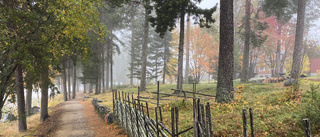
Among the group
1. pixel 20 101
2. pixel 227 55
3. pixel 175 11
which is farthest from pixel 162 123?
pixel 175 11

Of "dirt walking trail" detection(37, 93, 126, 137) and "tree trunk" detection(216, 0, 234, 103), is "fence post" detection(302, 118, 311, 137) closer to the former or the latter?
"tree trunk" detection(216, 0, 234, 103)

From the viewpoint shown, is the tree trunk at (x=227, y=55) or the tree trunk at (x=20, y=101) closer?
the tree trunk at (x=227, y=55)

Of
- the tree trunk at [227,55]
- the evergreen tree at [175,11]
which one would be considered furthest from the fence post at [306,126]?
the evergreen tree at [175,11]

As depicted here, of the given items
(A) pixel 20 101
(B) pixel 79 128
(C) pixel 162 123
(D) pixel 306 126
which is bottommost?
(B) pixel 79 128

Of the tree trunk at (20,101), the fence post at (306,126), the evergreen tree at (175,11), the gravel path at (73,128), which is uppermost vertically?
the evergreen tree at (175,11)

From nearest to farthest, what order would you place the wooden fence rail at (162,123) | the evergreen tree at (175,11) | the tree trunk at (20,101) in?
the wooden fence rail at (162,123)
the tree trunk at (20,101)
the evergreen tree at (175,11)

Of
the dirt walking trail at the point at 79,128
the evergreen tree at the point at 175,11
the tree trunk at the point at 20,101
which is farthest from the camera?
the evergreen tree at the point at 175,11

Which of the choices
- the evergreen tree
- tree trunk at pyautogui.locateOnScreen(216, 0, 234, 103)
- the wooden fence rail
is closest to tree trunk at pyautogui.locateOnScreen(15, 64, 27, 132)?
the wooden fence rail

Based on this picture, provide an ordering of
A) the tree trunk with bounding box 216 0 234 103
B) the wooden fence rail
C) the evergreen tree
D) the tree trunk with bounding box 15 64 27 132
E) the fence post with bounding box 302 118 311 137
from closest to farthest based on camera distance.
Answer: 1. the fence post with bounding box 302 118 311 137
2. the wooden fence rail
3. the tree trunk with bounding box 216 0 234 103
4. the tree trunk with bounding box 15 64 27 132
5. the evergreen tree

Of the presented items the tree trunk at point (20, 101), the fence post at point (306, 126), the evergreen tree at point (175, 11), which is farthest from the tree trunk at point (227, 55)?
the tree trunk at point (20, 101)

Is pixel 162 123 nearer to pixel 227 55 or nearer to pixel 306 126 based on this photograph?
pixel 306 126

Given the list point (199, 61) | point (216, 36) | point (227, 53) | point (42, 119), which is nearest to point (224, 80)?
point (227, 53)

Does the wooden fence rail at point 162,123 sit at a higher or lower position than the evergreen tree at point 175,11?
lower

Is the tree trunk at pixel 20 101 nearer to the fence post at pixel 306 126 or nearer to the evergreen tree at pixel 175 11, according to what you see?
the evergreen tree at pixel 175 11
